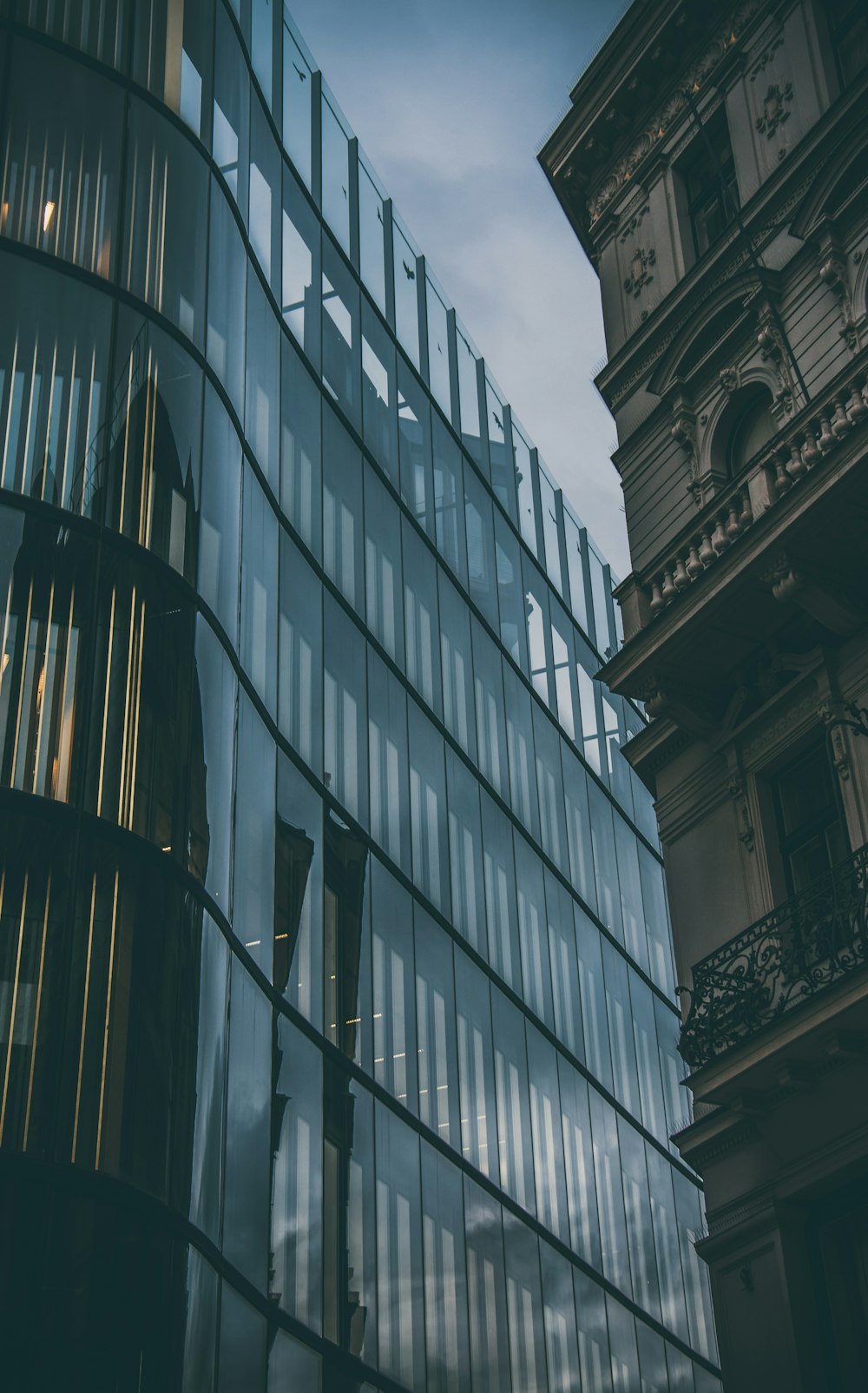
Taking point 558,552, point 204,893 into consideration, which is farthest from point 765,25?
point 558,552

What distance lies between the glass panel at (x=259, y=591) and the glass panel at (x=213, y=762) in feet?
5.20

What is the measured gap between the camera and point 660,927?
129 feet

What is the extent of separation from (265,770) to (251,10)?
13.3 metres

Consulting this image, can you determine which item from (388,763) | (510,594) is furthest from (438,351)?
(388,763)

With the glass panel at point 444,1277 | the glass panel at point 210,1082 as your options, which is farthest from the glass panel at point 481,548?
the glass panel at point 210,1082

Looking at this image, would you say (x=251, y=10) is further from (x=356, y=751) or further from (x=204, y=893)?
(x=204, y=893)

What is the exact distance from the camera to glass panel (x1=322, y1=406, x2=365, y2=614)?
2683cm

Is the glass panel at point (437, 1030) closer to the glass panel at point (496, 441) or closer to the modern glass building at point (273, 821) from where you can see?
the modern glass building at point (273, 821)

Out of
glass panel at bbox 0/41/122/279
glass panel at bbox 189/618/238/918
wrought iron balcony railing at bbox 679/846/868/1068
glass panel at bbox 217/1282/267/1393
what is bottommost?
glass panel at bbox 217/1282/267/1393

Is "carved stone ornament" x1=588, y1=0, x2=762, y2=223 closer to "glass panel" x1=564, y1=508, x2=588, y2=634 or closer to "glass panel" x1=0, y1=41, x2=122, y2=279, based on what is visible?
"glass panel" x1=0, y1=41, x2=122, y2=279

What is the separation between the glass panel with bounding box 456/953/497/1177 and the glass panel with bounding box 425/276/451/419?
39.5 ft

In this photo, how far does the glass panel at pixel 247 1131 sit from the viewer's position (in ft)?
61.6

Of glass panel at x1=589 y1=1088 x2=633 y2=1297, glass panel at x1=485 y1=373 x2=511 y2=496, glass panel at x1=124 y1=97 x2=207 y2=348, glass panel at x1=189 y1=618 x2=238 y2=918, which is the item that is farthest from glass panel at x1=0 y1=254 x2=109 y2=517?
glass panel at x1=589 y1=1088 x2=633 y2=1297

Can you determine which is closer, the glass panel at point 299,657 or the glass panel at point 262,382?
the glass panel at point 299,657
